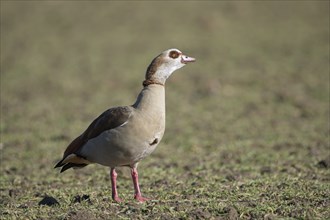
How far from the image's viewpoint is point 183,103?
14.6 m

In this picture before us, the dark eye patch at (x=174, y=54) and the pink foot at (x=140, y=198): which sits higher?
the dark eye patch at (x=174, y=54)

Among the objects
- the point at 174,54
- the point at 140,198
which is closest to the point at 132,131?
the point at 140,198

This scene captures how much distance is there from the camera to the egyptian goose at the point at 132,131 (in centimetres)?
641

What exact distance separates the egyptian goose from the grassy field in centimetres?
Answer: 46

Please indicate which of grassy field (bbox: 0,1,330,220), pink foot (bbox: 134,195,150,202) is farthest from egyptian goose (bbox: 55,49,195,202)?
grassy field (bbox: 0,1,330,220)

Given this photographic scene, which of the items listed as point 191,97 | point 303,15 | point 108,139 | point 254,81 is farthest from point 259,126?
point 303,15

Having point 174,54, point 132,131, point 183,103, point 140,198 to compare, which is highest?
point 174,54

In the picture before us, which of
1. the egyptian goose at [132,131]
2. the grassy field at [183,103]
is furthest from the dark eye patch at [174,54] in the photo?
the grassy field at [183,103]

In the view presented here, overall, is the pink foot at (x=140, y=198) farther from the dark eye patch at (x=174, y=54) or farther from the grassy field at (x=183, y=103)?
the dark eye patch at (x=174, y=54)

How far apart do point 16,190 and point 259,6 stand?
70.9 ft

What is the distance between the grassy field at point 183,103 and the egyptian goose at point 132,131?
46 centimetres

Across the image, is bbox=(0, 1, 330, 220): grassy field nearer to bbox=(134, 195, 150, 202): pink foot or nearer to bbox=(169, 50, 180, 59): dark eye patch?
bbox=(134, 195, 150, 202): pink foot

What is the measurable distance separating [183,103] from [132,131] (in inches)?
326

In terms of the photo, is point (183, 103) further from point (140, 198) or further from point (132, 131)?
point (132, 131)
